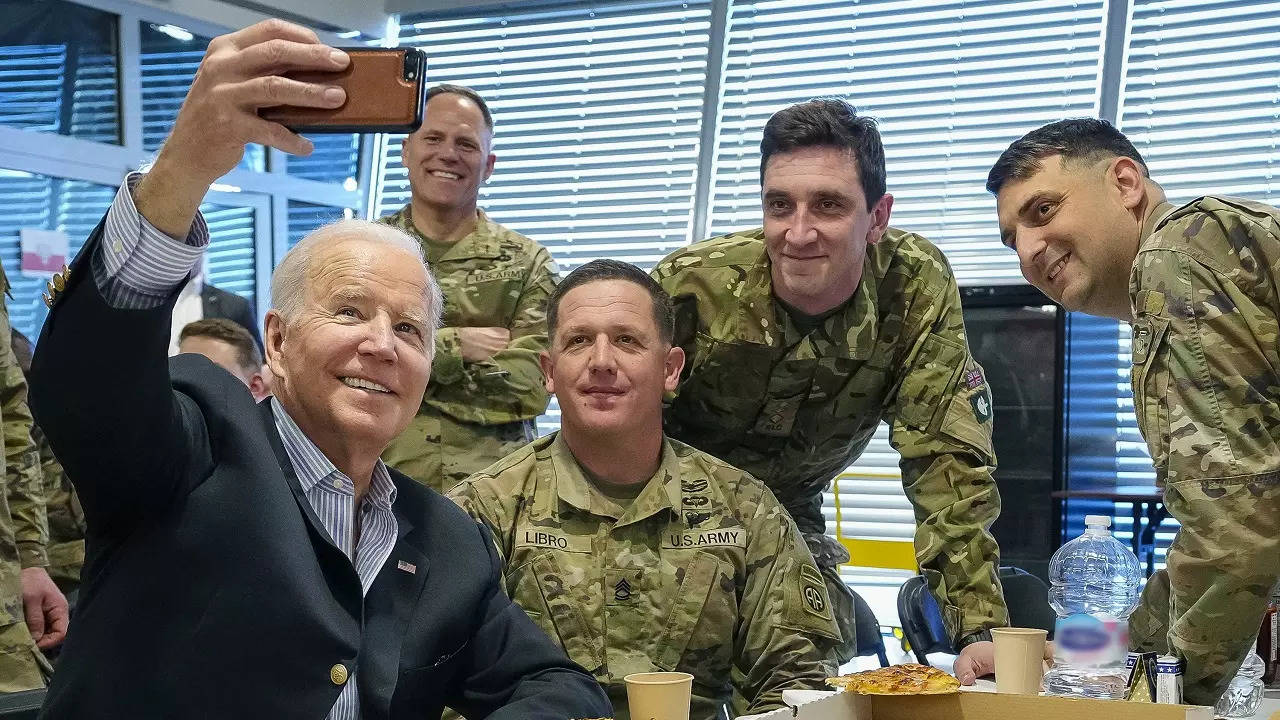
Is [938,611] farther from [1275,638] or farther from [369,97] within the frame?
[369,97]

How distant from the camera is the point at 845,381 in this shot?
306 cm

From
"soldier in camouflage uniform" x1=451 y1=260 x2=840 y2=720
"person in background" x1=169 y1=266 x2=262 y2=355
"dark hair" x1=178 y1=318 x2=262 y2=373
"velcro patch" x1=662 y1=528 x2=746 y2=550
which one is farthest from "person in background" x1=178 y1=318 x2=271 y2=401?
"velcro patch" x1=662 y1=528 x2=746 y2=550

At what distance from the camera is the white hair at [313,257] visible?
1.75 m

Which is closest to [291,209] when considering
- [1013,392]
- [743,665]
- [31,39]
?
[31,39]

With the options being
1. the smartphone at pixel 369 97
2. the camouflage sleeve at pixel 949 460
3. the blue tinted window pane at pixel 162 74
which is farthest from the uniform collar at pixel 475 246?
the blue tinted window pane at pixel 162 74

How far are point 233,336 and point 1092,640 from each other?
103 inches

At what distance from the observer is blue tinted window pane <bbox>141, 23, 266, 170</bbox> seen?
7.01m

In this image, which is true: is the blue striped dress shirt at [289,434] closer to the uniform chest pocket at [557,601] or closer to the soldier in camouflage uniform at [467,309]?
the uniform chest pocket at [557,601]

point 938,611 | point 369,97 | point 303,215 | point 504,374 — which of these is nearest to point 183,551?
point 369,97

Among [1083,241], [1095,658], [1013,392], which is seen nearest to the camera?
[1095,658]

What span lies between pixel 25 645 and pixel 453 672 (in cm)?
149

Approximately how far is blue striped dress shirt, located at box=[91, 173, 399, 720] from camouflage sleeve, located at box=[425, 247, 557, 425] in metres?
1.81

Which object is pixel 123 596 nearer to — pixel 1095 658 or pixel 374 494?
pixel 374 494

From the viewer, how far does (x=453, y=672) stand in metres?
1.85
